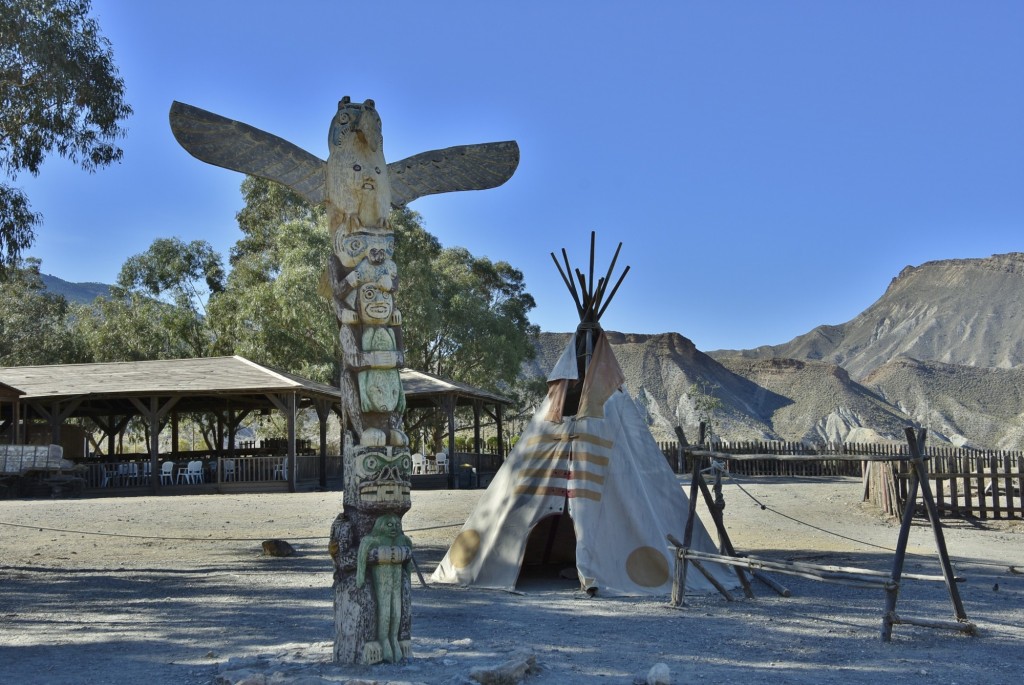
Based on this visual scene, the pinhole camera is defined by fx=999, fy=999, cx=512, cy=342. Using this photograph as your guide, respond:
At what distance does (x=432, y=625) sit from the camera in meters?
8.91

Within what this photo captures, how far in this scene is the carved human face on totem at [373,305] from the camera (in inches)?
287

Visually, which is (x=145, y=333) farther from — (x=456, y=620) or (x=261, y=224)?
(x=456, y=620)

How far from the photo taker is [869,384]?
93188mm

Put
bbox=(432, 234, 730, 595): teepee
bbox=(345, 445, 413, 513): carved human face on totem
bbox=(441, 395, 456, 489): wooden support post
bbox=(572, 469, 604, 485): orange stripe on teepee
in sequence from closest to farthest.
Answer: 1. bbox=(345, 445, 413, 513): carved human face on totem
2. bbox=(432, 234, 730, 595): teepee
3. bbox=(572, 469, 604, 485): orange stripe on teepee
4. bbox=(441, 395, 456, 489): wooden support post

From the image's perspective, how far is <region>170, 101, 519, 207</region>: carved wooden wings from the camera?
808cm

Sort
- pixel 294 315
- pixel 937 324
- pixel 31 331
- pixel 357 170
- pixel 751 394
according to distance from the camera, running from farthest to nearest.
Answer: pixel 937 324 < pixel 751 394 < pixel 31 331 < pixel 294 315 < pixel 357 170

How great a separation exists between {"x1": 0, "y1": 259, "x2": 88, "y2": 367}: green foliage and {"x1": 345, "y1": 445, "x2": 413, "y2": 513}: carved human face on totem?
3669cm

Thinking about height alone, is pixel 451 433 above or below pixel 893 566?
above

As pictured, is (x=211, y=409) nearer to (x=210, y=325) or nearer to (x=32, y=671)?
(x=210, y=325)

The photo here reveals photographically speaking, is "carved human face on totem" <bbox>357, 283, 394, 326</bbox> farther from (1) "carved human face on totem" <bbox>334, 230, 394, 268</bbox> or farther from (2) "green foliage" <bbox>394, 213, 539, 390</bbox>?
(2) "green foliage" <bbox>394, 213, 539, 390</bbox>

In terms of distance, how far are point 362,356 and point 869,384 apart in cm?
9266

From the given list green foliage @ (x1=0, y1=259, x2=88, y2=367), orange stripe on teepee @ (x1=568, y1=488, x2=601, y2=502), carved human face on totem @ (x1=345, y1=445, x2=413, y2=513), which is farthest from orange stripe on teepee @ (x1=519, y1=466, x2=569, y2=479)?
green foliage @ (x1=0, y1=259, x2=88, y2=367)

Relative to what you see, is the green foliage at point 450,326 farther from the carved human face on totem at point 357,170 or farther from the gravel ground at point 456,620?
the carved human face on totem at point 357,170

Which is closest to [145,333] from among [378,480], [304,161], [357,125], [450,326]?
[450,326]
